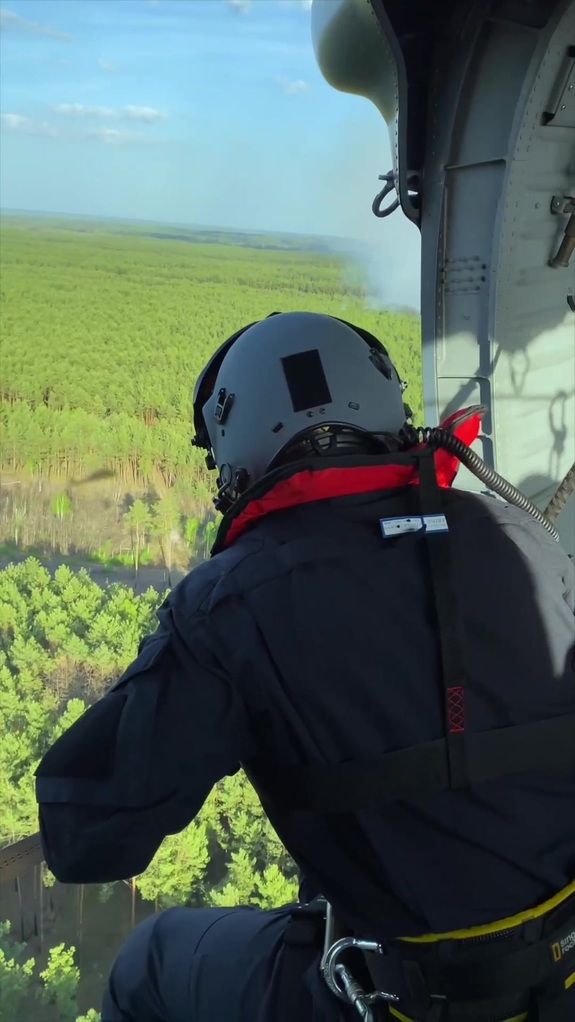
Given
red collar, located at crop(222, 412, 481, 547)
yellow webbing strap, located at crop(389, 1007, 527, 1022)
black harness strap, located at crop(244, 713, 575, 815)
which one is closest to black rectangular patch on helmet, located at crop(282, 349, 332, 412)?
red collar, located at crop(222, 412, 481, 547)

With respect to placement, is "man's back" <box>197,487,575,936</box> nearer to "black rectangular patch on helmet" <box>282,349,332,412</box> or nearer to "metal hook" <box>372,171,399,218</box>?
"black rectangular patch on helmet" <box>282,349,332,412</box>

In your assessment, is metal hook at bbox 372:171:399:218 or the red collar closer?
the red collar

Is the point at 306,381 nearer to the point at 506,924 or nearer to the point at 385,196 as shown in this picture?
the point at 506,924

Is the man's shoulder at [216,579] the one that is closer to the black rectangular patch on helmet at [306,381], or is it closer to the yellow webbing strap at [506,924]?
Result: the black rectangular patch on helmet at [306,381]

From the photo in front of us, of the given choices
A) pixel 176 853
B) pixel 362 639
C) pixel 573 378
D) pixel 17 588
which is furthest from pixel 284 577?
pixel 573 378

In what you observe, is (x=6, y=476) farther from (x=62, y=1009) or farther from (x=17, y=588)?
(x=62, y=1009)

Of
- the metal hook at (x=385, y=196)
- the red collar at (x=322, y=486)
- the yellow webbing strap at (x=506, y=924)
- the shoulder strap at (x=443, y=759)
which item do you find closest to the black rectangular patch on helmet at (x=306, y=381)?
the red collar at (x=322, y=486)

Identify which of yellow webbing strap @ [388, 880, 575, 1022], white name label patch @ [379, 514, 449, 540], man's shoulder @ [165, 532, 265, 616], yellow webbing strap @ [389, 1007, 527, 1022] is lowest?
yellow webbing strap @ [389, 1007, 527, 1022]
